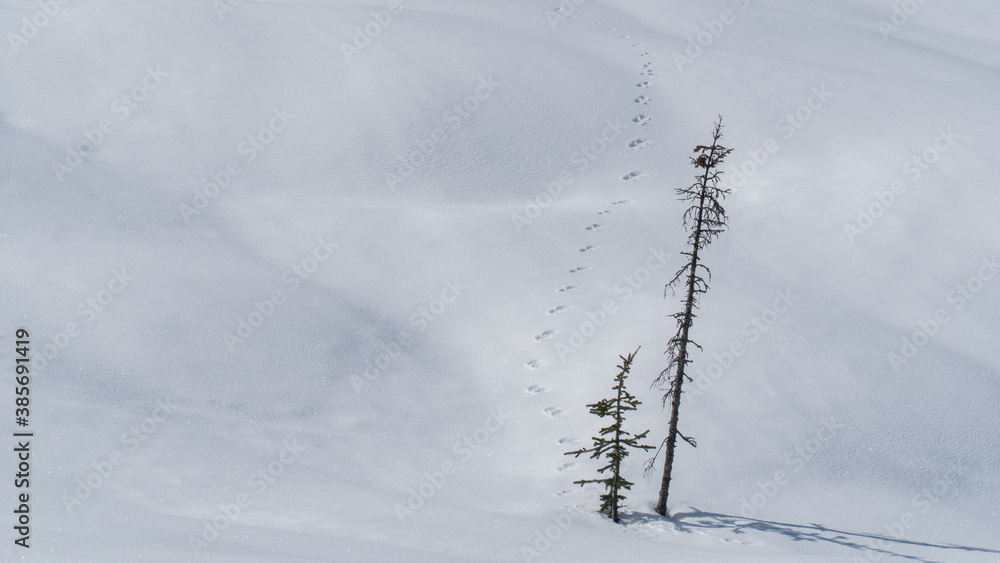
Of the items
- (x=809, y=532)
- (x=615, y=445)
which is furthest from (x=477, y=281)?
(x=809, y=532)

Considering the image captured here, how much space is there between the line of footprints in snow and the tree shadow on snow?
2.98 meters

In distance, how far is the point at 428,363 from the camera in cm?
2398

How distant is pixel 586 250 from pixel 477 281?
4.28 m

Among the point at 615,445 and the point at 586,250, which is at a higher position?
the point at 586,250

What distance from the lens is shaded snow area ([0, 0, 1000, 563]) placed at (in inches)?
690

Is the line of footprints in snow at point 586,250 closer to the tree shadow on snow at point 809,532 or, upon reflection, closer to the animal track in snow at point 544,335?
the animal track in snow at point 544,335

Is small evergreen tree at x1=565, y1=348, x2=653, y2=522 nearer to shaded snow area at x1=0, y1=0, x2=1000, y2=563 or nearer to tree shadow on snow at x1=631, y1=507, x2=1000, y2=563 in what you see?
shaded snow area at x1=0, y1=0, x2=1000, y2=563

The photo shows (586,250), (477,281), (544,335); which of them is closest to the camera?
(544,335)

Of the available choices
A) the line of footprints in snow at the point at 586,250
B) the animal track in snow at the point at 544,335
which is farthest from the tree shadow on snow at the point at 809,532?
the animal track in snow at the point at 544,335

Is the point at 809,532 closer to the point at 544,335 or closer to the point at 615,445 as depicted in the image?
the point at 615,445

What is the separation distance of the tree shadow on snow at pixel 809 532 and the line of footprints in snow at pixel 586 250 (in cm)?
298

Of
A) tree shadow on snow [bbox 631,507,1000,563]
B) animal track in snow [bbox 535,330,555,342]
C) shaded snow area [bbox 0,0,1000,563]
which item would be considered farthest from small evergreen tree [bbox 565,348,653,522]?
animal track in snow [bbox 535,330,555,342]

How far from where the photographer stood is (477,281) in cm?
2664

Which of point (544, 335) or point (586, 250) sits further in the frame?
point (586, 250)
